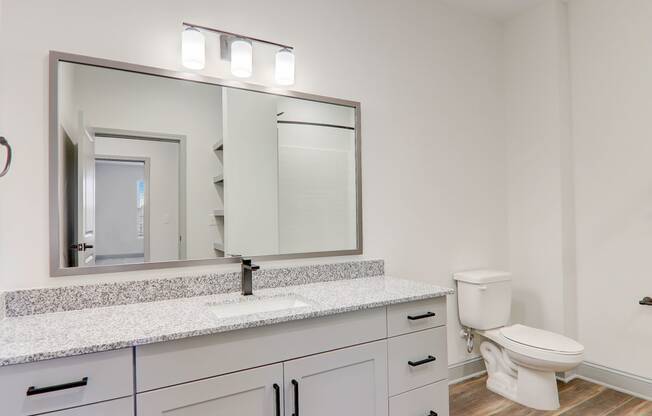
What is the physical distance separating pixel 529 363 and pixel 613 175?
1346 mm

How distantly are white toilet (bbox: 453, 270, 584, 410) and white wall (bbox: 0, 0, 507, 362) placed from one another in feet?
0.54

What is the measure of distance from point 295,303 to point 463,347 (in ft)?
5.16

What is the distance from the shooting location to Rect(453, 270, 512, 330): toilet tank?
252 cm

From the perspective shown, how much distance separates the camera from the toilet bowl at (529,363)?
2.11 meters

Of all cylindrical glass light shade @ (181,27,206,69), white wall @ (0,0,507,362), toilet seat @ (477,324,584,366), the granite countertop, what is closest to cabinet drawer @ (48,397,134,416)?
the granite countertop

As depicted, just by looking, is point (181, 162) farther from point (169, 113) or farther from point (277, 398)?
point (277, 398)

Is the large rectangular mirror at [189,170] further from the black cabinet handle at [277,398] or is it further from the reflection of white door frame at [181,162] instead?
the black cabinet handle at [277,398]

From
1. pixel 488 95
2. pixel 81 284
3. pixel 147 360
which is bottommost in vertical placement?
pixel 147 360

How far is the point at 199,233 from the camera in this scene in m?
1.82

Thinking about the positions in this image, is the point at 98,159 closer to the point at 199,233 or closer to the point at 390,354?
the point at 199,233

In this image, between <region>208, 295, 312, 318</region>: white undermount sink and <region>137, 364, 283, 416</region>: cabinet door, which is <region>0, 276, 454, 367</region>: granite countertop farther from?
<region>137, 364, 283, 416</region>: cabinet door

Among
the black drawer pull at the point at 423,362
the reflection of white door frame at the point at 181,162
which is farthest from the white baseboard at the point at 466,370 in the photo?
the reflection of white door frame at the point at 181,162

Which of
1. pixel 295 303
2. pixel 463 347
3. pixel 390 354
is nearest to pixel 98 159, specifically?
pixel 295 303

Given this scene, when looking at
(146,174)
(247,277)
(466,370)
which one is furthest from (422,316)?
(146,174)
